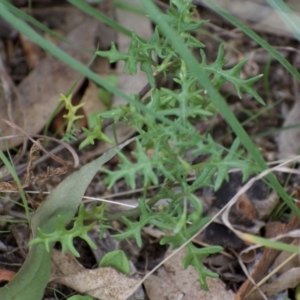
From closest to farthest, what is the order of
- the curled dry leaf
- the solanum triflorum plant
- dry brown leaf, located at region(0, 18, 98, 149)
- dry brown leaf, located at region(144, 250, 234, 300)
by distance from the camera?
the solanum triflorum plant, the curled dry leaf, dry brown leaf, located at region(144, 250, 234, 300), dry brown leaf, located at region(0, 18, 98, 149)

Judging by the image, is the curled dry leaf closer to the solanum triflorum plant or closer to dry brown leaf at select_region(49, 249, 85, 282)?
dry brown leaf at select_region(49, 249, 85, 282)

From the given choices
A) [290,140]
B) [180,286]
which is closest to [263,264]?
[180,286]

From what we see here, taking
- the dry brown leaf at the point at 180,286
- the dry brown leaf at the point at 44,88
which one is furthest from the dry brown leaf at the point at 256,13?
the dry brown leaf at the point at 180,286

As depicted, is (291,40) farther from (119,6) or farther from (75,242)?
(75,242)

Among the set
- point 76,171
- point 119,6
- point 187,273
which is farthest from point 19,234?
point 119,6

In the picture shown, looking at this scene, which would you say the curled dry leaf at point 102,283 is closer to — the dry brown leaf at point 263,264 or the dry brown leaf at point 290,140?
the dry brown leaf at point 263,264

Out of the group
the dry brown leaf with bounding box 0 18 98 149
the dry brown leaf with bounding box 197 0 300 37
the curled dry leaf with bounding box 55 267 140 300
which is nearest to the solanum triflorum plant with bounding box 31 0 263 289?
the curled dry leaf with bounding box 55 267 140 300

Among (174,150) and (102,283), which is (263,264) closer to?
(102,283)
